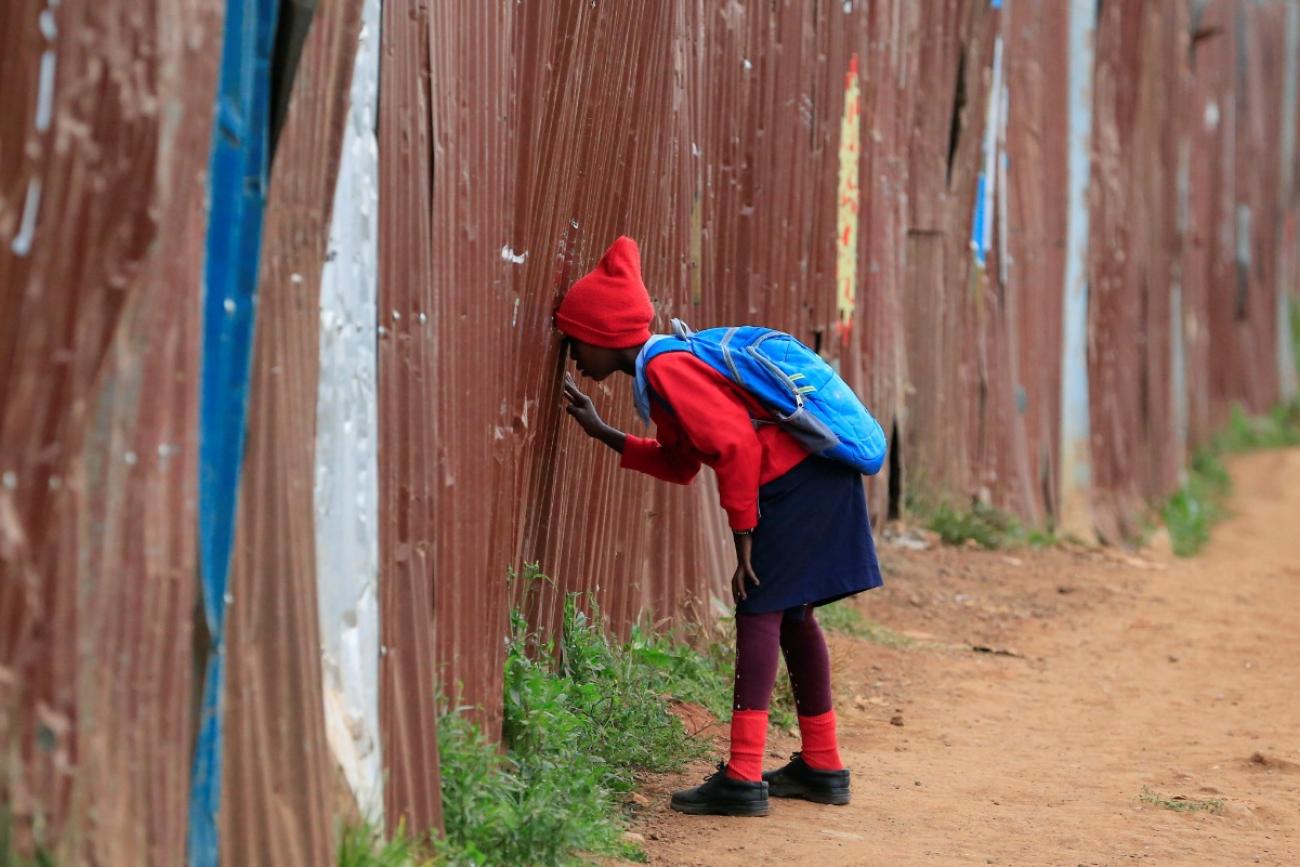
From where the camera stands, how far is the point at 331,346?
314 centimetres

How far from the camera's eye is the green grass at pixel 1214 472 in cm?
1220

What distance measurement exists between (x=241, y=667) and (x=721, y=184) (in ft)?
12.4

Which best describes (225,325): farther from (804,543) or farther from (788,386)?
(804,543)

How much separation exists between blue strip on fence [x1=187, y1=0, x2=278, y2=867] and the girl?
5.08 feet

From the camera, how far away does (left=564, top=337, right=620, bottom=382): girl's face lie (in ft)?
14.5

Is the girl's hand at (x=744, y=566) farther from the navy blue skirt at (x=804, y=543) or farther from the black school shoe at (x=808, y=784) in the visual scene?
the black school shoe at (x=808, y=784)

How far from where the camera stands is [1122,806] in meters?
4.74

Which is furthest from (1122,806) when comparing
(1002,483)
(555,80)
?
(1002,483)

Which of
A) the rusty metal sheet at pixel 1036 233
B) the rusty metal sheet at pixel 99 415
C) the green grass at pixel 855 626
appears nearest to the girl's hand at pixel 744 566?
the rusty metal sheet at pixel 99 415

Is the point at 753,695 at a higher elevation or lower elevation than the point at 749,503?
lower

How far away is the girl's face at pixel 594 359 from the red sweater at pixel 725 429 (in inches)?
7.7

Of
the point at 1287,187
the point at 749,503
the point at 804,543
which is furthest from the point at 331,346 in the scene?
the point at 1287,187

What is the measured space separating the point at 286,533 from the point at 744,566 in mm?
1603

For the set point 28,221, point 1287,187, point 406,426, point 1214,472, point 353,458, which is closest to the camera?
point 28,221
